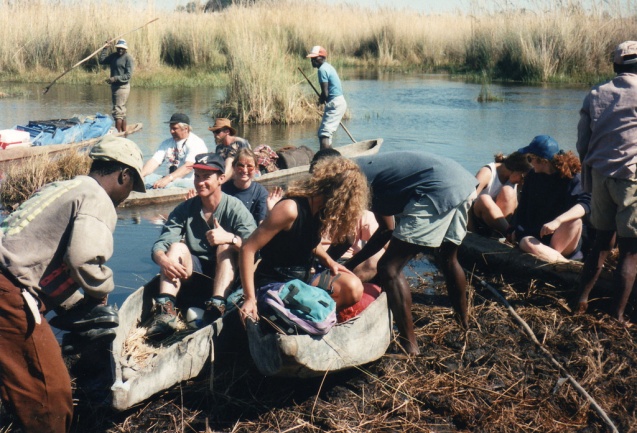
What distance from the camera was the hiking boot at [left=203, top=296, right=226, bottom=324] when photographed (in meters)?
5.08

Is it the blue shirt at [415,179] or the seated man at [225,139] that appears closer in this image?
the blue shirt at [415,179]

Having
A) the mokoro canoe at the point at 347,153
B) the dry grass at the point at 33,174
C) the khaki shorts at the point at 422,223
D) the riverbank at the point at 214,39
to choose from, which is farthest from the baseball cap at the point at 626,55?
the riverbank at the point at 214,39

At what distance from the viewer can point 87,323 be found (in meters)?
4.14

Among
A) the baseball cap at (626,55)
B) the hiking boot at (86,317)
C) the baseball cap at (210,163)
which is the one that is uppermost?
the baseball cap at (626,55)

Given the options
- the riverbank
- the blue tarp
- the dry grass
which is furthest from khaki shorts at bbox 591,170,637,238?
the riverbank

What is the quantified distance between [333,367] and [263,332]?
435 mm

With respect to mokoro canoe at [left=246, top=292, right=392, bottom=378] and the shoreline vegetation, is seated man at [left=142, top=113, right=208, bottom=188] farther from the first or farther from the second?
the shoreline vegetation

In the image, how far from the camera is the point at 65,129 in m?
12.8

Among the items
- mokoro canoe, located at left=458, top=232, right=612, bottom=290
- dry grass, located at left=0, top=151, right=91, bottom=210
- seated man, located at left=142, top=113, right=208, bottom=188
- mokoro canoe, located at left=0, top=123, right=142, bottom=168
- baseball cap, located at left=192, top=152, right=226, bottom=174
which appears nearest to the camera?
baseball cap, located at left=192, top=152, right=226, bottom=174

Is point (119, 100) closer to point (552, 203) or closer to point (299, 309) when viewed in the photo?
point (552, 203)

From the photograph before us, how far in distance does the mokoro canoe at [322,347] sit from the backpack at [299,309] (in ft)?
0.21

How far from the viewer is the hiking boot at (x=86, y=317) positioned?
13.5 ft

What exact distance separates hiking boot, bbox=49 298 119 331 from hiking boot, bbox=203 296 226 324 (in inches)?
39.7

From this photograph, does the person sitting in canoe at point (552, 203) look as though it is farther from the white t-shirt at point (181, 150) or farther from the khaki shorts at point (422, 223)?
the white t-shirt at point (181, 150)
